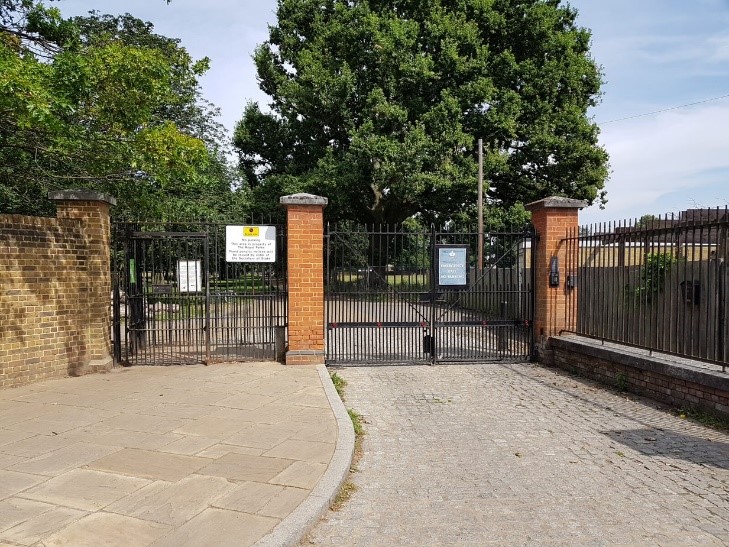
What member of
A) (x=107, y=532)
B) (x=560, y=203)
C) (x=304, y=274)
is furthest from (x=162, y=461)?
(x=560, y=203)

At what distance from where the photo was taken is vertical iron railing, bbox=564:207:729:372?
21.3ft

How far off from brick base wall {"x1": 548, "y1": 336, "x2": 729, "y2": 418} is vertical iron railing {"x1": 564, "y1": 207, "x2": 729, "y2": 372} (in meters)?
0.27

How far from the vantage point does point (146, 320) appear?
9.29 m

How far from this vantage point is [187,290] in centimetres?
916

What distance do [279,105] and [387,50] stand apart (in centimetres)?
636

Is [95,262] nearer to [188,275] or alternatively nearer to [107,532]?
[188,275]

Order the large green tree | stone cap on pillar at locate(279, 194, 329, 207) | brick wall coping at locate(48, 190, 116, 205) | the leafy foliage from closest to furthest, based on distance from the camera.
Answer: the leafy foliage, brick wall coping at locate(48, 190, 116, 205), stone cap on pillar at locate(279, 194, 329, 207), the large green tree

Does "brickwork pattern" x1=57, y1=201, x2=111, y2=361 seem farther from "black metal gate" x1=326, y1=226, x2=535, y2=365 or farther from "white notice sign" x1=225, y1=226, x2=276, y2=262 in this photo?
"black metal gate" x1=326, y1=226, x2=535, y2=365

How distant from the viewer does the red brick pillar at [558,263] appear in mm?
9578

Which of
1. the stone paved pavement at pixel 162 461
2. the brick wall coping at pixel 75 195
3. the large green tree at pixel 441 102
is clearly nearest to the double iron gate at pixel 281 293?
the brick wall coping at pixel 75 195

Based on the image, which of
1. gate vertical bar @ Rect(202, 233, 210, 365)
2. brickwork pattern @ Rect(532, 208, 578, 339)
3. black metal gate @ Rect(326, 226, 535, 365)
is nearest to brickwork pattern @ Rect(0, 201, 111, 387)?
gate vertical bar @ Rect(202, 233, 210, 365)

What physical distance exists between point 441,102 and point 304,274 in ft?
47.3

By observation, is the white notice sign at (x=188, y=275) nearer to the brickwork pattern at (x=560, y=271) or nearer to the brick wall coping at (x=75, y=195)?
the brick wall coping at (x=75, y=195)

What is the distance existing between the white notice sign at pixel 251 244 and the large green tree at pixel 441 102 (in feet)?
38.1
